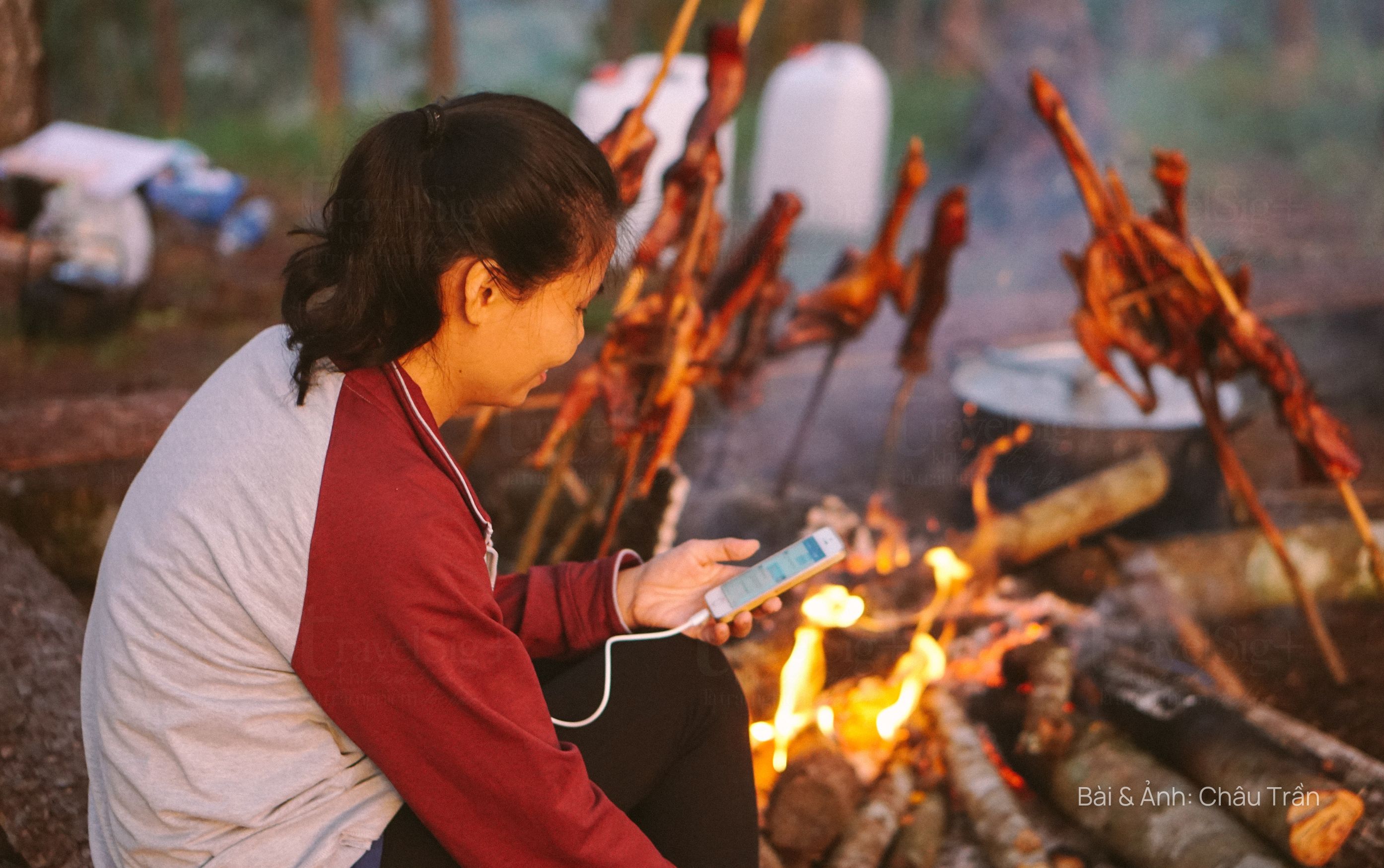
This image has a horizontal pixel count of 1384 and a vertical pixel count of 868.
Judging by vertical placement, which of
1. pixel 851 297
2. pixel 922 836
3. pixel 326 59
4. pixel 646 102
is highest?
pixel 326 59

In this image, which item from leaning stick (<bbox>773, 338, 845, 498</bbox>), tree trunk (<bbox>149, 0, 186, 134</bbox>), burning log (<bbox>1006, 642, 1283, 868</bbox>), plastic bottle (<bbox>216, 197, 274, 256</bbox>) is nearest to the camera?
burning log (<bbox>1006, 642, 1283, 868</bbox>)

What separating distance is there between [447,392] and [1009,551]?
2.20 meters

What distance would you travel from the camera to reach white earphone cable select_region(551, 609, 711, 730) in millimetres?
1755

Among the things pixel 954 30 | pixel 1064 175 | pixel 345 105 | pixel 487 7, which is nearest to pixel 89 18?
pixel 345 105

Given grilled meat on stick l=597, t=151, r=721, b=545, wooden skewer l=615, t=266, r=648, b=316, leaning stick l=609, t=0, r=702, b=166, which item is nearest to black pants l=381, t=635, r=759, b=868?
grilled meat on stick l=597, t=151, r=721, b=545

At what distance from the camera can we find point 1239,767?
2.24 metres

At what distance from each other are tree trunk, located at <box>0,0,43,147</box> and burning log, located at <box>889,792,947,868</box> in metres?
3.39

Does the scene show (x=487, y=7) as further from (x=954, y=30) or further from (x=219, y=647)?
(x=219, y=647)

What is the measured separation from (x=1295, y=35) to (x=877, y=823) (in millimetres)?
20526

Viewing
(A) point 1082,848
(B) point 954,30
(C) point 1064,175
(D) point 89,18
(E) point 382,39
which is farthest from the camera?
(E) point 382,39

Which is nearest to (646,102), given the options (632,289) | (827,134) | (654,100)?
(632,289)

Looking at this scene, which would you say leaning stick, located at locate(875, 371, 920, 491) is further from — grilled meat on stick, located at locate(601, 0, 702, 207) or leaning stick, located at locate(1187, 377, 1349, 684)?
grilled meat on stick, located at locate(601, 0, 702, 207)

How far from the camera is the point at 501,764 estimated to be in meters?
1.32

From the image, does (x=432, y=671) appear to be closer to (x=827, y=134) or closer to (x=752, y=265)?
(x=752, y=265)
